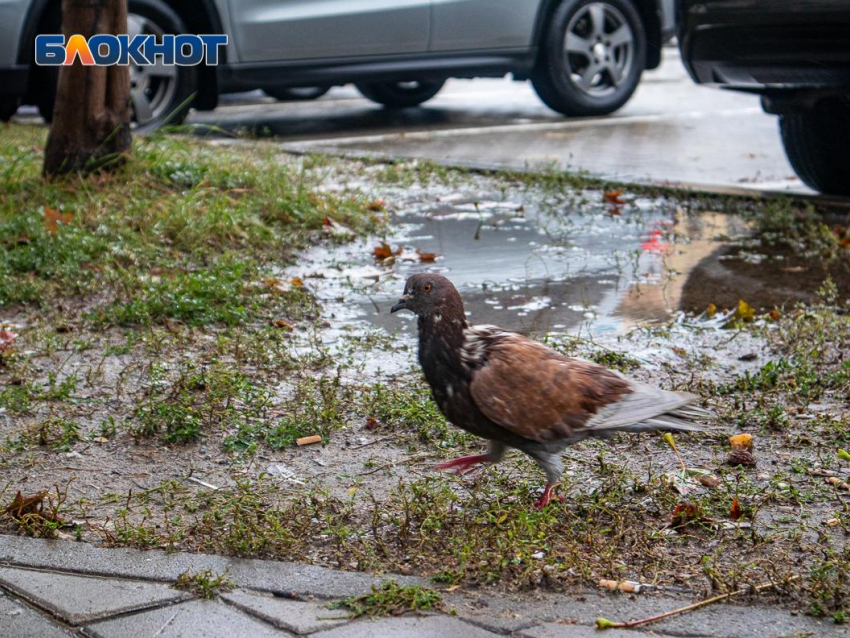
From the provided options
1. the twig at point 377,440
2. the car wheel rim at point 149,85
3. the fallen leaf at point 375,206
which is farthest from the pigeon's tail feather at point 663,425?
the car wheel rim at point 149,85

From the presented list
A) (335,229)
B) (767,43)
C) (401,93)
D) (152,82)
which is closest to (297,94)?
(401,93)

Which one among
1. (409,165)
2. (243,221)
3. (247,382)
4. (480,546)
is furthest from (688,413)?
(409,165)

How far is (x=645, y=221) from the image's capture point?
6914 mm

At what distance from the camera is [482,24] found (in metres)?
10.1

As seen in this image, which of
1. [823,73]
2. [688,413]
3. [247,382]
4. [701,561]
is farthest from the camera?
[823,73]

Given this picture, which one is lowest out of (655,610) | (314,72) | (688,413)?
(655,610)

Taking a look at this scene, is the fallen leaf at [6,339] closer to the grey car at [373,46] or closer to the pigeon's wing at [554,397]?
the pigeon's wing at [554,397]

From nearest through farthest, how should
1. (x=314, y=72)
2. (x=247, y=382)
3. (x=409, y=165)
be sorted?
(x=247, y=382), (x=409, y=165), (x=314, y=72)

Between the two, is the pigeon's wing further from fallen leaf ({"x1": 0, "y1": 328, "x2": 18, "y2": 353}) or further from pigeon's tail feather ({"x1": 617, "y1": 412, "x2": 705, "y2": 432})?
fallen leaf ({"x1": 0, "y1": 328, "x2": 18, "y2": 353})

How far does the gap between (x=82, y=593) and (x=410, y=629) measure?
80 cm

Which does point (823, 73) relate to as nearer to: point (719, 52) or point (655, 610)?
point (719, 52)

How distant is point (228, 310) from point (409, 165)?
12.0 ft

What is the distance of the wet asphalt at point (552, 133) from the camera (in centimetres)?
858

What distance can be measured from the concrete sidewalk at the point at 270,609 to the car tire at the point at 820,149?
197 inches
